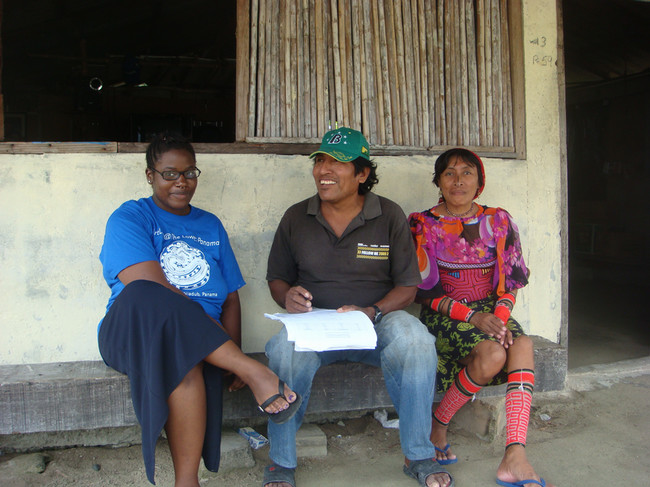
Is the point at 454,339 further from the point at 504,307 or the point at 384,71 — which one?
the point at 384,71

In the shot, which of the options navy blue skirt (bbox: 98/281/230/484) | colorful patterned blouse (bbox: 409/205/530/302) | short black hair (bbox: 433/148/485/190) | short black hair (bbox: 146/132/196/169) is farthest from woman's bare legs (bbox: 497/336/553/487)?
short black hair (bbox: 146/132/196/169)

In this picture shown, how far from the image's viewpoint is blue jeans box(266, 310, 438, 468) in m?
2.29

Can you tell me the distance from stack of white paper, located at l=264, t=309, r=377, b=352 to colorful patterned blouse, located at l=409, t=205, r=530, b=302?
64 cm

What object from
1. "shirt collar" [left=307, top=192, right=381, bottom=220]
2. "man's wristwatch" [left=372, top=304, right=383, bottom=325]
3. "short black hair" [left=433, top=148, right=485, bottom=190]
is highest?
"short black hair" [left=433, top=148, right=485, bottom=190]

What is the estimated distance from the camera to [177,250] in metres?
2.48

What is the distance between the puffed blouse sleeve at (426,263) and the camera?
2779mm

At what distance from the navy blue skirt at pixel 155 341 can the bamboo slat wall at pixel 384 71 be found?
1.32m

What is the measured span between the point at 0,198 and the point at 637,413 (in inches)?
145

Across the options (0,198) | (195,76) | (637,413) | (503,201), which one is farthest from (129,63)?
(637,413)

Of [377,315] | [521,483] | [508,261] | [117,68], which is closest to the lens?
[521,483]

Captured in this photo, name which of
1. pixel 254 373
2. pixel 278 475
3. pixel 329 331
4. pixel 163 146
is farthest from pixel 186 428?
pixel 163 146

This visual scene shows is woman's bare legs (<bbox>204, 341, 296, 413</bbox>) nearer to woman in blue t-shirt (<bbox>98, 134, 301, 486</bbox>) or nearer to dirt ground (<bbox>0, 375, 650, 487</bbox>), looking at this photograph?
woman in blue t-shirt (<bbox>98, 134, 301, 486</bbox>)

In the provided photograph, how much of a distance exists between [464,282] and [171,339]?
1496 mm

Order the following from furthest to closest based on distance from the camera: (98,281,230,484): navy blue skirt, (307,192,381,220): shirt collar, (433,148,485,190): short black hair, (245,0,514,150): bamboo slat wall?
(245,0,514,150): bamboo slat wall, (433,148,485,190): short black hair, (307,192,381,220): shirt collar, (98,281,230,484): navy blue skirt
